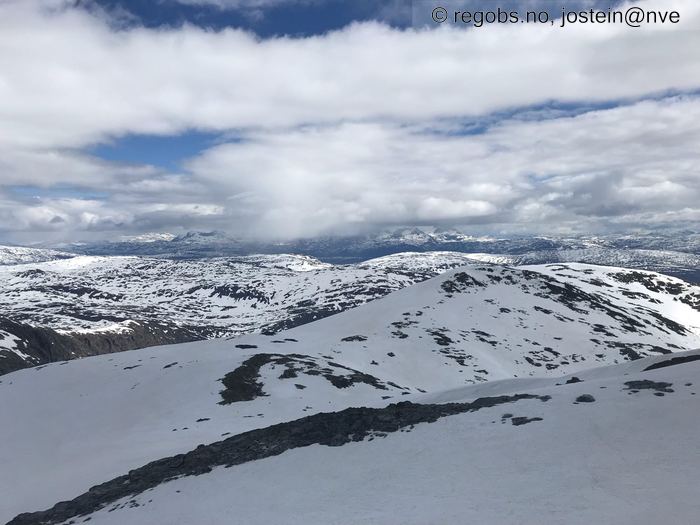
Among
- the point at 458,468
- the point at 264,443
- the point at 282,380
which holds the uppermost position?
the point at 458,468

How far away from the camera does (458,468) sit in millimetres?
19234

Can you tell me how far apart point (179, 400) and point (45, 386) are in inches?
969

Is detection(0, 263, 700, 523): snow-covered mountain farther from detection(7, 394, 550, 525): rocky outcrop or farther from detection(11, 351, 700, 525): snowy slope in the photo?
detection(11, 351, 700, 525): snowy slope

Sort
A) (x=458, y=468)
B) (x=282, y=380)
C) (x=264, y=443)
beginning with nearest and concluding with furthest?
(x=458, y=468) < (x=264, y=443) < (x=282, y=380)

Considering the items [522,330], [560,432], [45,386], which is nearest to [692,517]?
[560,432]

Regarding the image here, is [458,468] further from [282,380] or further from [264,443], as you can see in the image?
[282,380]

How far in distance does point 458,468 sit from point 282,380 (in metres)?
42.2

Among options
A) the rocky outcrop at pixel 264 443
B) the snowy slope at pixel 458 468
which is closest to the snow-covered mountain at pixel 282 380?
the rocky outcrop at pixel 264 443

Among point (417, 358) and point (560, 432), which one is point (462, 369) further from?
point (560, 432)

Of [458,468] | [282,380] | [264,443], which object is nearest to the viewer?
[458,468]

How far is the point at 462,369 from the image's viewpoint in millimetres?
85000

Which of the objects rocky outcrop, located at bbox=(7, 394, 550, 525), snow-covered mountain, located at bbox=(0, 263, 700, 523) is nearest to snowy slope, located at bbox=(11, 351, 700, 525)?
rocky outcrop, located at bbox=(7, 394, 550, 525)

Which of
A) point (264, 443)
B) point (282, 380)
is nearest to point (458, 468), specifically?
point (264, 443)

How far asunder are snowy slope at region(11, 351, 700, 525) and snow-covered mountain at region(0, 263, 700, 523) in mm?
445
